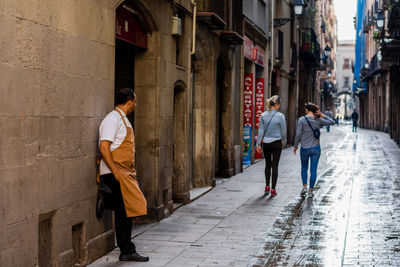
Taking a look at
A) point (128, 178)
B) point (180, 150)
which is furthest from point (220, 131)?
point (128, 178)

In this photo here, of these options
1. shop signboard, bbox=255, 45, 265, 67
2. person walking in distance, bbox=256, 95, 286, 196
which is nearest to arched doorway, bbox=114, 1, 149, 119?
person walking in distance, bbox=256, 95, 286, 196

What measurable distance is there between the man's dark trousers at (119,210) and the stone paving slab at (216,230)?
198 millimetres

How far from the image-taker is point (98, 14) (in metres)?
7.40

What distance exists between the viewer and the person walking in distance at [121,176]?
7137 mm

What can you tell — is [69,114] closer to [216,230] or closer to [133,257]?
[133,257]

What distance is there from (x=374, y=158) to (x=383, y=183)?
8.29m

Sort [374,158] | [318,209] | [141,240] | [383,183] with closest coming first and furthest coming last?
[141,240] → [318,209] → [383,183] → [374,158]

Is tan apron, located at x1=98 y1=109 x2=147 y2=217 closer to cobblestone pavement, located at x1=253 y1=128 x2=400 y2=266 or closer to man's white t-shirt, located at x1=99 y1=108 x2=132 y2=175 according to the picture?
man's white t-shirt, located at x1=99 y1=108 x2=132 y2=175

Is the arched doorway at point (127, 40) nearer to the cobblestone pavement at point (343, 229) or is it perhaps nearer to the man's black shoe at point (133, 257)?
the man's black shoe at point (133, 257)

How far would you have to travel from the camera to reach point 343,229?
30.9ft

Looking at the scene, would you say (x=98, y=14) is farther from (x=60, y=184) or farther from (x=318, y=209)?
(x=318, y=209)

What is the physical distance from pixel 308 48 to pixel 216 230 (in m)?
27.2

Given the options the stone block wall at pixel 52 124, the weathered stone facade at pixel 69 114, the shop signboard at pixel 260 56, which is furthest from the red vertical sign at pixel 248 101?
the stone block wall at pixel 52 124

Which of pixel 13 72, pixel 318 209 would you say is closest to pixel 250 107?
pixel 318 209
